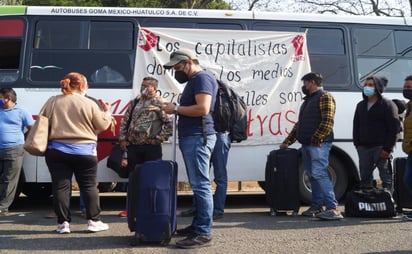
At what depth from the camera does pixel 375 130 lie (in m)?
6.91

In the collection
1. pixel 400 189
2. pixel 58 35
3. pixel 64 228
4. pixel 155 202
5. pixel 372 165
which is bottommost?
pixel 64 228

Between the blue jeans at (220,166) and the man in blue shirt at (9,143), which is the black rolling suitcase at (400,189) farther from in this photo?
the man in blue shirt at (9,143)

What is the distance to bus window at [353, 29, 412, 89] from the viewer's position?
324 inches

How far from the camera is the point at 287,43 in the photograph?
8.02 meters

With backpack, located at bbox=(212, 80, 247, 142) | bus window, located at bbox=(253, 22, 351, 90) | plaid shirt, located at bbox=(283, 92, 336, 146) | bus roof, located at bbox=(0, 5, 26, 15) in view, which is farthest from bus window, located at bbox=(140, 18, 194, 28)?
plaid shirt, located at bbox=(283, 92, 336, 146)

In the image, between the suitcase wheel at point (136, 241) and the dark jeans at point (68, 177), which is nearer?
the suitcase wheel at point (136, 241)

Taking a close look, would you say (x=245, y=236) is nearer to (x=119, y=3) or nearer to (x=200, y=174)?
(x=200, y=174)

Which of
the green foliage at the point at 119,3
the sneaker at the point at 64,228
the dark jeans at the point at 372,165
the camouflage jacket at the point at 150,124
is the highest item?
the green foliage at the point at 119,3

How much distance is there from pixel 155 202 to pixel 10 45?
381 centimetres

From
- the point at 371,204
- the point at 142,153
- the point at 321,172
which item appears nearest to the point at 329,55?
the point at 321,172

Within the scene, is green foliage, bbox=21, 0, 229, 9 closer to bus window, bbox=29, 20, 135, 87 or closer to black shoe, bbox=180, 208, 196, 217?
bus window, bbox=29, 20, 135, 87

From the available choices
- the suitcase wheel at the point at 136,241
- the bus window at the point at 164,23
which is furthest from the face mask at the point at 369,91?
the suitcase wheel at the point at 136,241

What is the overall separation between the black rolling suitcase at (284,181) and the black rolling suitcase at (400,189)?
1308mm

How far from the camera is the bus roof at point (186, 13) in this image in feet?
25.4
